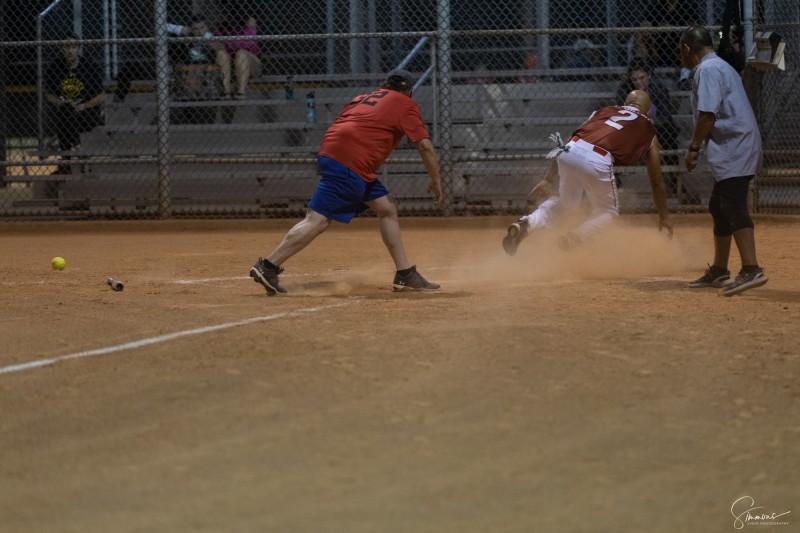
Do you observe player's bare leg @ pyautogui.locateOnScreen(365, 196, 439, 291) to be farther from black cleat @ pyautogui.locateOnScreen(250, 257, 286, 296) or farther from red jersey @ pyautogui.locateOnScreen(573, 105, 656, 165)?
red jersey @ pyautogui.locateOnScreen(573, 105, 656, 165)

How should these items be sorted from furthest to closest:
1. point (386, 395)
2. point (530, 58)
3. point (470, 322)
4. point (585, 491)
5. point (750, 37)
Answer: point (530, 58), point (750, 37), point (470, 322), point (386, 395), point (585, 491)

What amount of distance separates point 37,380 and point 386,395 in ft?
5.41

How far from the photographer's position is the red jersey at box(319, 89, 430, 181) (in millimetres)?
7895

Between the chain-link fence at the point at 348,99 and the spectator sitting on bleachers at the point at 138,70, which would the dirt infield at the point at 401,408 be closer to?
the chain-link fence at the point at 348,99

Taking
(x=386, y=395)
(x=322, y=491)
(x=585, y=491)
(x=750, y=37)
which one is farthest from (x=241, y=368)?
(x=750, y=37)

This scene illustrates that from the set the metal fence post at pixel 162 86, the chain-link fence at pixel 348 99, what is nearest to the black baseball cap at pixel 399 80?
the chain-link fence at pixel 348 99

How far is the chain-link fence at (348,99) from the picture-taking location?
1487cm

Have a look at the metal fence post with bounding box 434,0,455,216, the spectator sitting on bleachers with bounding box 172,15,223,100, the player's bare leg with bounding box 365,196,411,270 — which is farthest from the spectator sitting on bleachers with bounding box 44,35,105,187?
the player's bare leg with bounding box 365,196,411,270

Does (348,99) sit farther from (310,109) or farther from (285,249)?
(285,249)

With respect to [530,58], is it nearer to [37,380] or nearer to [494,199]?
[494,199]

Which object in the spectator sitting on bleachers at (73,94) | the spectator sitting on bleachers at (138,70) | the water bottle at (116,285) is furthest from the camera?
the spectator sitting on bleachers at (138,70)

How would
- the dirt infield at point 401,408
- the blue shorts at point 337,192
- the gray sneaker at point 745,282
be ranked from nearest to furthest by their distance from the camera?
the dirt infield at point 401,408, the gray sneaker at point 745,282, the blue shorts at point 337,192

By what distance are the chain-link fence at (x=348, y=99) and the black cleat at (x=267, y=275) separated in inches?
282

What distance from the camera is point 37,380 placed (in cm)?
494
